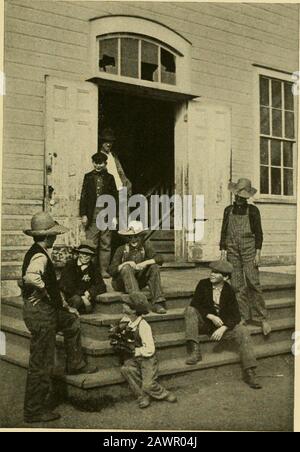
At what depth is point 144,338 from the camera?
143 inches

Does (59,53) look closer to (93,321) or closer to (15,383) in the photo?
(93,321)

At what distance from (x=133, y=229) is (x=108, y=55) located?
1643 mm

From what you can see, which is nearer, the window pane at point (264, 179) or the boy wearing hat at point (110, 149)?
the boy wearing hat at point (110, 149)

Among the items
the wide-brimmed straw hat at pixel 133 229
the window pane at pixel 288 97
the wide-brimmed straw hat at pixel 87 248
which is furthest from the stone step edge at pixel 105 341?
the window pane at pixel 288 97

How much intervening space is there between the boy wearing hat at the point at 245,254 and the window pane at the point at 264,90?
136cm

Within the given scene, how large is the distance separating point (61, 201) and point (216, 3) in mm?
2149

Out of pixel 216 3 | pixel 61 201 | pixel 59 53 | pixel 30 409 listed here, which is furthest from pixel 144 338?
pixel 216 3

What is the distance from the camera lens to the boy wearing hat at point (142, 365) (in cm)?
355

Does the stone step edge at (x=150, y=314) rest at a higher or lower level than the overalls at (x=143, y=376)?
higher

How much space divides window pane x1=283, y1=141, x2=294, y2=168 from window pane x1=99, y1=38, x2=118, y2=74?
1.73 metres

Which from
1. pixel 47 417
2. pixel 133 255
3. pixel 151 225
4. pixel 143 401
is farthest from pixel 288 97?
pixel 47 417

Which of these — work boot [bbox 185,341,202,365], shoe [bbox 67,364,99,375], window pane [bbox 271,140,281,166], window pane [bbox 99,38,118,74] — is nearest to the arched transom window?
window pane [bbox 99,38,118,74]

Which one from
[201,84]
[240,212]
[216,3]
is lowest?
[240,212]

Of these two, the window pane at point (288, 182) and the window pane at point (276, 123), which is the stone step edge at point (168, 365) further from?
the window pane at point (276, 123)
